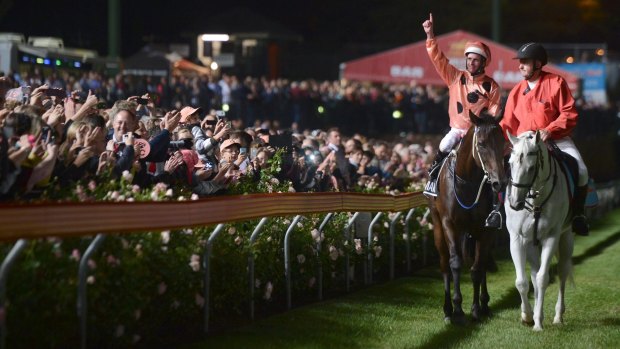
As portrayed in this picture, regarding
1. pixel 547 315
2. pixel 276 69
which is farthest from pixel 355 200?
pixel 276 69

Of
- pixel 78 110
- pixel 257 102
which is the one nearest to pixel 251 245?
pixel 78 110

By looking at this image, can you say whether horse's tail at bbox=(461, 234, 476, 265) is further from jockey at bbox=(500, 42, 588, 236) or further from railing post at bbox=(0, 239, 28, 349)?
railing post at bbox=(0, 239, 28, 349)

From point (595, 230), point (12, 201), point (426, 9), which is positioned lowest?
point (595, 230)

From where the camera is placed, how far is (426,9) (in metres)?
54.4

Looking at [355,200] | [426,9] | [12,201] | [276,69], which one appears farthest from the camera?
[426,9]

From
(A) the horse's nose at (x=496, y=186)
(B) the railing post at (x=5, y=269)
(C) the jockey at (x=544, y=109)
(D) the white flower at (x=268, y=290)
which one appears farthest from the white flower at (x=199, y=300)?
(C) the jockey at (x=544, y=109)

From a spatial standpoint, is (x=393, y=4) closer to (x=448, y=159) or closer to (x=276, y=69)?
(x=276, y=69)

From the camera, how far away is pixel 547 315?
37.1ft

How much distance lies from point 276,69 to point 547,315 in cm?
3380

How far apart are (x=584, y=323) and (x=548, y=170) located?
1.31 meters

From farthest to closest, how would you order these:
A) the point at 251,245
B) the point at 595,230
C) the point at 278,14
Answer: the point at 278,14 < the point at 595,230 < the point at 251,245

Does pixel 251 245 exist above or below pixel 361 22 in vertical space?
below

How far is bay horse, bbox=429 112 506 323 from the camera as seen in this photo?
11.1 meters

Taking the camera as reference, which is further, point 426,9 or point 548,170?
point 426,9
